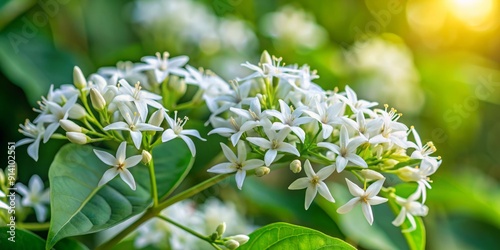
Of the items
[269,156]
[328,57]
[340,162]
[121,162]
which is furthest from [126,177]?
[328,57]

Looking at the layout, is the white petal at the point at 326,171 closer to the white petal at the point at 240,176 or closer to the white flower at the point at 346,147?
the white flower at the point at 346,147

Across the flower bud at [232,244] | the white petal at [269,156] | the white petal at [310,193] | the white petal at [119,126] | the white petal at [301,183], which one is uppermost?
the white petal at [119,126]

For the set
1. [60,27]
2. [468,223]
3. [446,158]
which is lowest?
[468,223]

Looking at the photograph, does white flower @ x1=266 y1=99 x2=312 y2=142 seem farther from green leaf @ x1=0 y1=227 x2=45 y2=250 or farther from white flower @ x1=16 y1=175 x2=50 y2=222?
white flower @ x1=16 y1=175 x2=50 y2=222

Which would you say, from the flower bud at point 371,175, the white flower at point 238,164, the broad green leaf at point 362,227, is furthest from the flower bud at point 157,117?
the broad green leaf at point 362,227

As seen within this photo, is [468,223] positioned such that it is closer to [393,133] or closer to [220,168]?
[393,133]

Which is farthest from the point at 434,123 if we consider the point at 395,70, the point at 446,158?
the point at 395,70
